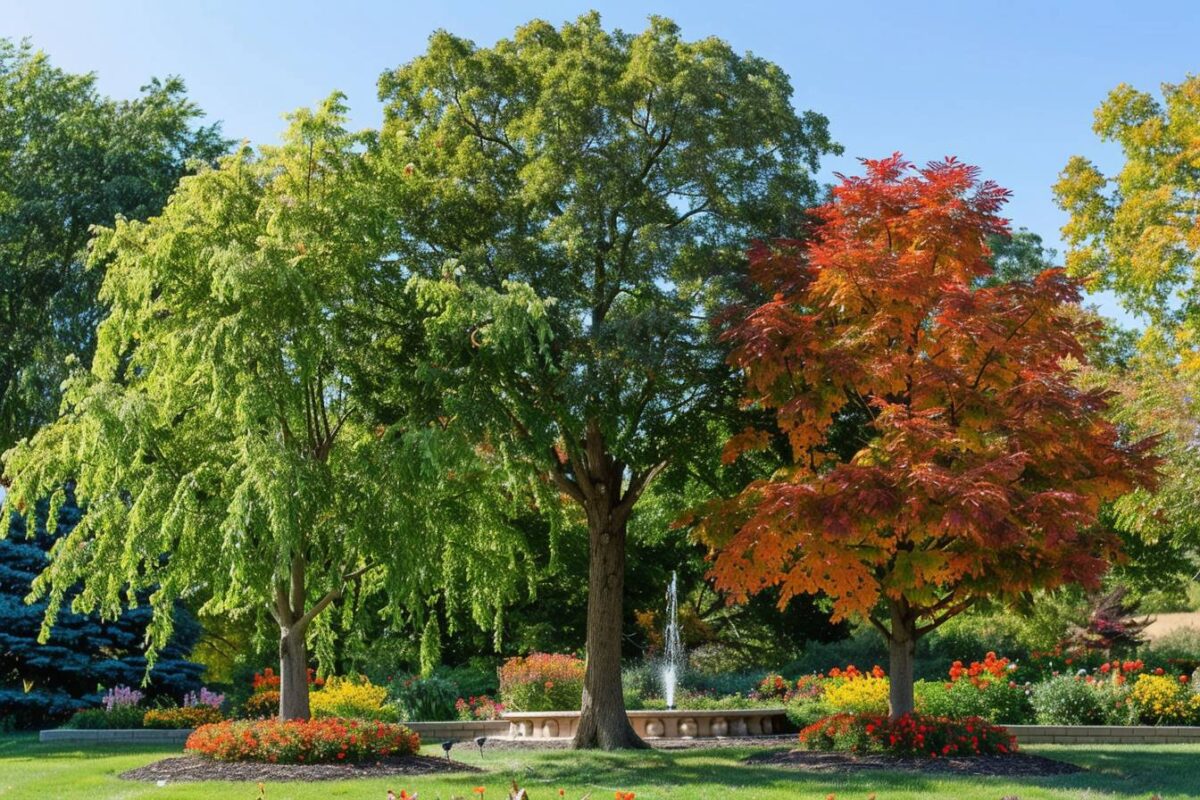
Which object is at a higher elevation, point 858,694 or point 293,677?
point 293,677

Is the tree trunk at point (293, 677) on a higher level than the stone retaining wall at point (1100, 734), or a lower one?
higher

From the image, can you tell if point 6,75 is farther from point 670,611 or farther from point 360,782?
point 360,782

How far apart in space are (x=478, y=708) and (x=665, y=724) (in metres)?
3.40

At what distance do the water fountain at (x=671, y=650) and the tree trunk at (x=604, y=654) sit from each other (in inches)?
126

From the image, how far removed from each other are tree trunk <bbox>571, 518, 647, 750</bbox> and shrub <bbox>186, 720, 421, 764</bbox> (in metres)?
2.97

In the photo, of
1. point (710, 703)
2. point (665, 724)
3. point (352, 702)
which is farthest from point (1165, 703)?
point (352, 702)

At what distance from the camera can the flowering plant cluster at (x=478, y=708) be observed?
17.9m

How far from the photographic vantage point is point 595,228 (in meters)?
14.1

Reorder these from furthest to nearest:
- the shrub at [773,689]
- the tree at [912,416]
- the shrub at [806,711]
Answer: the shrub at [773,689] → the shrub at [806,711] → the tree at [912,416]

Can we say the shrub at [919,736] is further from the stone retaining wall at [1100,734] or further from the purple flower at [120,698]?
the purple flower at [120,698]

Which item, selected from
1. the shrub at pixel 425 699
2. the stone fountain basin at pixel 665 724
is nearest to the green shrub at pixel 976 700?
the stone fountain basin at pixel 665 724

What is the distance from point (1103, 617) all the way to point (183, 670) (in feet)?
58.2

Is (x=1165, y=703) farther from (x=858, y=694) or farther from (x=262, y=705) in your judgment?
(x=262, y=705)

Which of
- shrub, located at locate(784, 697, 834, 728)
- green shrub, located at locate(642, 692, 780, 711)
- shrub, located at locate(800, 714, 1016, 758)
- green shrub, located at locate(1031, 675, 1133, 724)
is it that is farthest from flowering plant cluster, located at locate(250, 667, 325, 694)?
green shrub, located at locate(1031, 675, 1133, 724)
